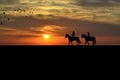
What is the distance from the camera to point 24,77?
15375 millimetres

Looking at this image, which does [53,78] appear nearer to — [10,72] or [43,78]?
[43,78]

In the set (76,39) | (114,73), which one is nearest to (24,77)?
(114,73)

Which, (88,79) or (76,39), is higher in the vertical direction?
(88,79)

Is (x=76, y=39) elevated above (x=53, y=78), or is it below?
below

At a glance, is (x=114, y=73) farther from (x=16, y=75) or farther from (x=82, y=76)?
(x=16, y=75)

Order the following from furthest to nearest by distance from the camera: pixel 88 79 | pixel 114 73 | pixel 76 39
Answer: pixel 76 39 < pixel 114 73 < pixel 88 79

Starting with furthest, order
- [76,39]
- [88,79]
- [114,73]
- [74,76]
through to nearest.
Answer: [76,39] → [114,73] → [74,76] → [88,79]

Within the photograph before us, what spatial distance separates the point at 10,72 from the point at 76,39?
39574mm

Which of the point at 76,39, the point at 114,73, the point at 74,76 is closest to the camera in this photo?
the point at 74,76

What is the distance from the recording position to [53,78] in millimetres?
15109

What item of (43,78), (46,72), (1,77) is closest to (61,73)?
(46,72)

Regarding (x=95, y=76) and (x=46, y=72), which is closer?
(x=95, y=76)

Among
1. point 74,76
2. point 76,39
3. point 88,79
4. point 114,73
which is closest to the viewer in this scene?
point 88,79

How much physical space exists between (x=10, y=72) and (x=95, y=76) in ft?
14.9
